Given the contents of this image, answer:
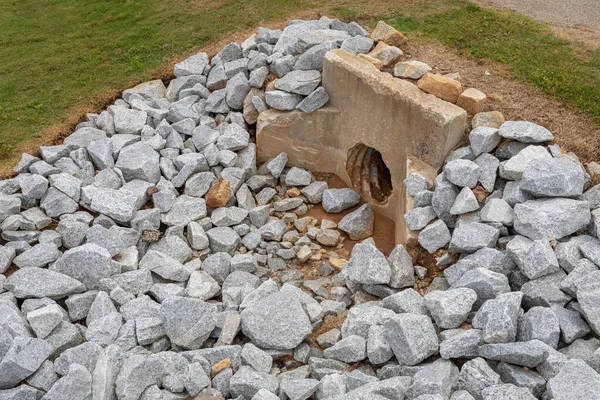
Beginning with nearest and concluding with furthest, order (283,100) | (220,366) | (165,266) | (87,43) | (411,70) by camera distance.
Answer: (220,366) → (165,266) → (411,70) → (283,100) → (87,43)

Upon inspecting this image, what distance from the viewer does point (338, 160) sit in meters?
8.70

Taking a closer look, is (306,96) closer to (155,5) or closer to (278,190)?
(278,190)

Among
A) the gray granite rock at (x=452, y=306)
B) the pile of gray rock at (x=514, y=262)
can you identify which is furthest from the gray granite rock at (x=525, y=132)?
the gray granite rock at (x=452, y=306)

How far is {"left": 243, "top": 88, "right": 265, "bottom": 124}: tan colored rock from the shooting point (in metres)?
8.90

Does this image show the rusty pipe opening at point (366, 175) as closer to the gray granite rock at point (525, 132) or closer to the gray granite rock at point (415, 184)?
the gray granite rock at point (415, 184)

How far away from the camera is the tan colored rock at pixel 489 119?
6.86 m

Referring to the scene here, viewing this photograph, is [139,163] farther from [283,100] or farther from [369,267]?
[369,267]

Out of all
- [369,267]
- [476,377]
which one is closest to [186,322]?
[369,267]

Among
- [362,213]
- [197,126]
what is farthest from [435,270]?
[197,126]

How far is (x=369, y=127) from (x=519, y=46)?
2540 millimetres

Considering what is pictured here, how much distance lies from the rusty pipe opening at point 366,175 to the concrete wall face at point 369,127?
89 mm

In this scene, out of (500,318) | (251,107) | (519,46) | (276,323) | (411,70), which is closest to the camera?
(500,318)

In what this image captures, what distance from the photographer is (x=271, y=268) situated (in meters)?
7.38

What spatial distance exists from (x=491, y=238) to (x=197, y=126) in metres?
4.59
